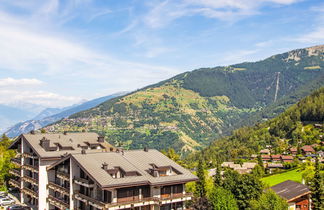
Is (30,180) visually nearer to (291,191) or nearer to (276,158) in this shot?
(291,191)

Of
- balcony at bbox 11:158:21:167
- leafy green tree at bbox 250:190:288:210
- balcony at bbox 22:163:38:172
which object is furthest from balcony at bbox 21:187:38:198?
leafy green tree at bbox 250:190:288:210

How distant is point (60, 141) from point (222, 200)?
36215mm

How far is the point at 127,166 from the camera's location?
56.0 m

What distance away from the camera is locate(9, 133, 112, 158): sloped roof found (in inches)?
2805

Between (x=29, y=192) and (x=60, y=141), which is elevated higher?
(x=60, y=141)

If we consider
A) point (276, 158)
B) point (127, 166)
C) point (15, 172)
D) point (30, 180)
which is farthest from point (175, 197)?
point (276, 158)

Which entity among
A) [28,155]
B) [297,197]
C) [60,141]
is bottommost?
[297,197]

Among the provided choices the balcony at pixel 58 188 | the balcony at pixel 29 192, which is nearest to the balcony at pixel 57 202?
the balcony at pixel 58 188

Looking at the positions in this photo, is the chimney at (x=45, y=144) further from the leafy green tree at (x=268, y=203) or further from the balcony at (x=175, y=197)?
the leafy green tree at (x=268, y=203)

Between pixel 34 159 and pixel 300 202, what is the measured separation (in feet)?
205

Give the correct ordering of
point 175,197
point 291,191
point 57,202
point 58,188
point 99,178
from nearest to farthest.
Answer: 1. point 99,178
2. point 175,197
3. point 57,202
4. point 58,188
5. point 291,191

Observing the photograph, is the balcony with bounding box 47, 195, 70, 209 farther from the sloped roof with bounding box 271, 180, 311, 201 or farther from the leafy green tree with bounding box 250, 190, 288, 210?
the sloped roof with bounding box 271, 180, 311, 201

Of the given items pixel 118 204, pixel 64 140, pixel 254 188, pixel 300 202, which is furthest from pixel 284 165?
pixel 118 204

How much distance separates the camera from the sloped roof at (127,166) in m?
51.2
